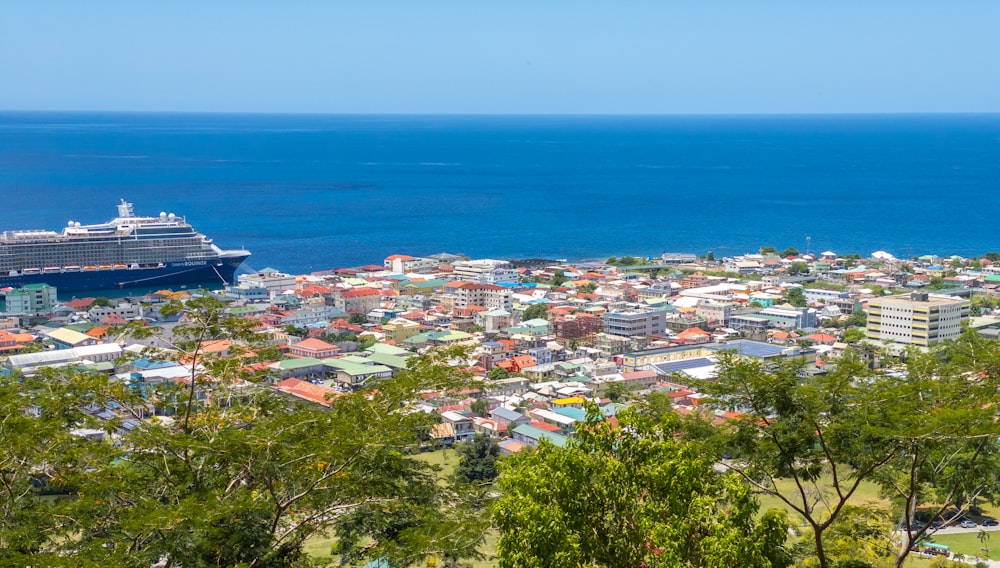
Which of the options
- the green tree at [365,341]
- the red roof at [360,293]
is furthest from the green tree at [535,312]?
the red roof at [360,293]

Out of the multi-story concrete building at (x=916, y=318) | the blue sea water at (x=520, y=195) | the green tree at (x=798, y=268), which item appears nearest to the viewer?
the multi-story concrete building at (x=916, y=318)

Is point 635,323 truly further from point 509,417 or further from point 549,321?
point 509,417

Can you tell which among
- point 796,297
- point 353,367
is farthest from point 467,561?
point 796,297

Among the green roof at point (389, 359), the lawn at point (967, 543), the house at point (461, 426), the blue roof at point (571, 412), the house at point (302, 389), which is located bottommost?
the lawn at point (967, 543)

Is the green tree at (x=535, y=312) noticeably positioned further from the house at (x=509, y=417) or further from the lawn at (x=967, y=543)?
the lawn at (x=967, y=543)

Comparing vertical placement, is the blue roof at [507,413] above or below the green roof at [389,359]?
below

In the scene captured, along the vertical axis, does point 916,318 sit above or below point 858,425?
below

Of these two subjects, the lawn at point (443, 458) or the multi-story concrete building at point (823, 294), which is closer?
the lawn at point (443, 458)

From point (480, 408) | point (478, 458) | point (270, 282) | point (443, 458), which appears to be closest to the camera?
point (478, 458)
